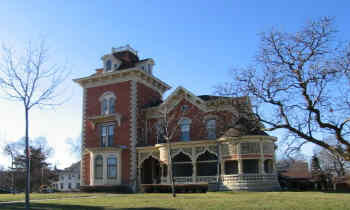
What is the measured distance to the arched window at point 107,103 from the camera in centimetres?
3662

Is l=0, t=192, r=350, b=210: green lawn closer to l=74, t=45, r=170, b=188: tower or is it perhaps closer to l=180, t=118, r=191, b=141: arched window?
l=180, t=118, r=191, b=141: arched window

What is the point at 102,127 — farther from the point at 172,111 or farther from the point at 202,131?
the point at 202,131

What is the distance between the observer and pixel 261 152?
27.7 meters

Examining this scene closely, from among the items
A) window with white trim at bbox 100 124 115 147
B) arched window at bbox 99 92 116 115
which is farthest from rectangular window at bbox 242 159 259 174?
arched window at bbox 99 92 116 115

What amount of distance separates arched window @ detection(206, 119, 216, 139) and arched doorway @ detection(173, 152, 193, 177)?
10.5ft

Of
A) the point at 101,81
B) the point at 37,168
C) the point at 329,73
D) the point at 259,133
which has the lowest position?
the point at 37,168

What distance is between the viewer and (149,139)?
35.5m

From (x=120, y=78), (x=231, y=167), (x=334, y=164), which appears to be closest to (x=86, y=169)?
(x=120, y=78)

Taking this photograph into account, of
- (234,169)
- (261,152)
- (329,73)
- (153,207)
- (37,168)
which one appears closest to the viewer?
(329,73)

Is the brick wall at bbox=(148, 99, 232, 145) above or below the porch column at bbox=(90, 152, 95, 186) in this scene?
above

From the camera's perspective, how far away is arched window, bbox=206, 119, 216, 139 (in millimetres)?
32281

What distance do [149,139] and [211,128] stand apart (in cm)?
679

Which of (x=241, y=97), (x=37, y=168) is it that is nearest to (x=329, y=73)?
(x=241, y=97)

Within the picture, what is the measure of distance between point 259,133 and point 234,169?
4966 millimetres
